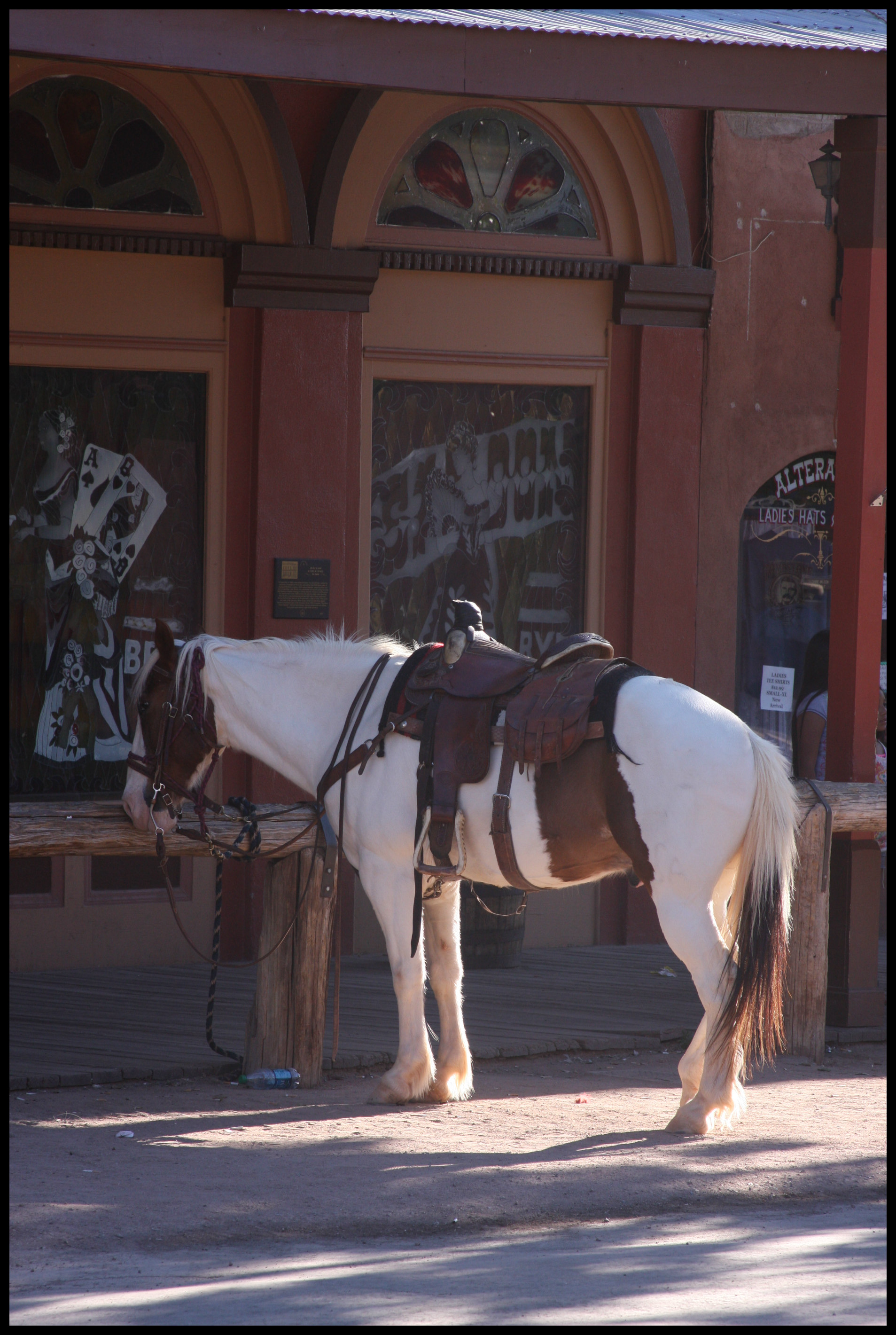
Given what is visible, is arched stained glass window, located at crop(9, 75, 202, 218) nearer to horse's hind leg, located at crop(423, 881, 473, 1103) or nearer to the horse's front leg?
the horse's front leg

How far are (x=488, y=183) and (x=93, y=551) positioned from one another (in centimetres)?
297

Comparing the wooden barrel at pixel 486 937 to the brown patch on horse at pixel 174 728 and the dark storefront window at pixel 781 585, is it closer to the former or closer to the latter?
the dark storefront window at pixel 781 585

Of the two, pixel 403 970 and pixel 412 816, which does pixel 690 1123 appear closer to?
pixel 403 970

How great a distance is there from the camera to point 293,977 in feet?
20.8

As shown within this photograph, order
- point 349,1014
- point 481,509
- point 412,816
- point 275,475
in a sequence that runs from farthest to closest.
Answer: point 481,509 → point 275,475 → point 349,1014 → point 412,816

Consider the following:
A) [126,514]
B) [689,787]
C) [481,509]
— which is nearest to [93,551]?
[126,514]

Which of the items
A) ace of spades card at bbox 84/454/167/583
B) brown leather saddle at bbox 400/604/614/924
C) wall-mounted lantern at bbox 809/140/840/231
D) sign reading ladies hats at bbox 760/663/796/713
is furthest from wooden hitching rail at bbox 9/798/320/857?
wall-mounted lantern at bbox 809/140/840/231

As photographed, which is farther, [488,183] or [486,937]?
[488,183]

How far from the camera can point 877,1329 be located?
3.88 metres

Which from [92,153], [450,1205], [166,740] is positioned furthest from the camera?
[92,153]

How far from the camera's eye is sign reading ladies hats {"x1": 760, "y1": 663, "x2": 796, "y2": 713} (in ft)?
32.4

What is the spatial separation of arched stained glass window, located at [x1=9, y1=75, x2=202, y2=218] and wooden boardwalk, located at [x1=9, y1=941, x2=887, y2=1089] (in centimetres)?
388

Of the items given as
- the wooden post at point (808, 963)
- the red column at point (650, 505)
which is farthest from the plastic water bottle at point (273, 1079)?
the red column at point (650, 505)

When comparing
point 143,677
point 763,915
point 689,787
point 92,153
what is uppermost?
point 92,153
